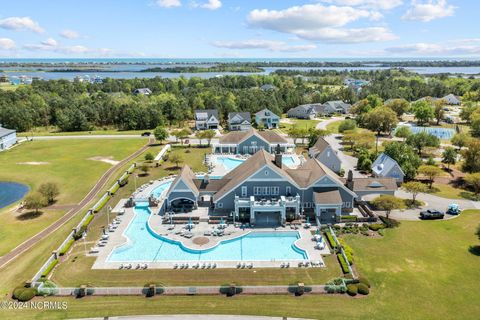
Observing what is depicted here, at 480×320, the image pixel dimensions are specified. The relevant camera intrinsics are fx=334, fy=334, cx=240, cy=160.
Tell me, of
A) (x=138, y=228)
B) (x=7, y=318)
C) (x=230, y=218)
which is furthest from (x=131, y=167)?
(x=7, y=318)

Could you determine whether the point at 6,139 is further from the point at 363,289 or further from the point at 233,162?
the point at 363,289

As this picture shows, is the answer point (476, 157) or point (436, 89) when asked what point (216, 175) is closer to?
point (476, 157)

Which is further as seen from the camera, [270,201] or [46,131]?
[46,131]

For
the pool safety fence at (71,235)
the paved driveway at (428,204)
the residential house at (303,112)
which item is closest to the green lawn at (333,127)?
the residential house at (303,112)

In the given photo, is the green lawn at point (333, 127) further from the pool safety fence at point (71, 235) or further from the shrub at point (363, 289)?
the shrub at point (363, 289)

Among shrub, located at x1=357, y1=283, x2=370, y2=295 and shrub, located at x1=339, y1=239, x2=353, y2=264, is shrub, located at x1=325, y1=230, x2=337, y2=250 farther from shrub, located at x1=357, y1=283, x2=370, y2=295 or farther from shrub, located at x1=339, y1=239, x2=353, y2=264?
shrub, located at x1=357, y1=283, x2=370, y2=295

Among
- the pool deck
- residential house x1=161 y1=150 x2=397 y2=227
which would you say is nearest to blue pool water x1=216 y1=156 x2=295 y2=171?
residential house x1=161 y1=150 x2=397 y2=227
